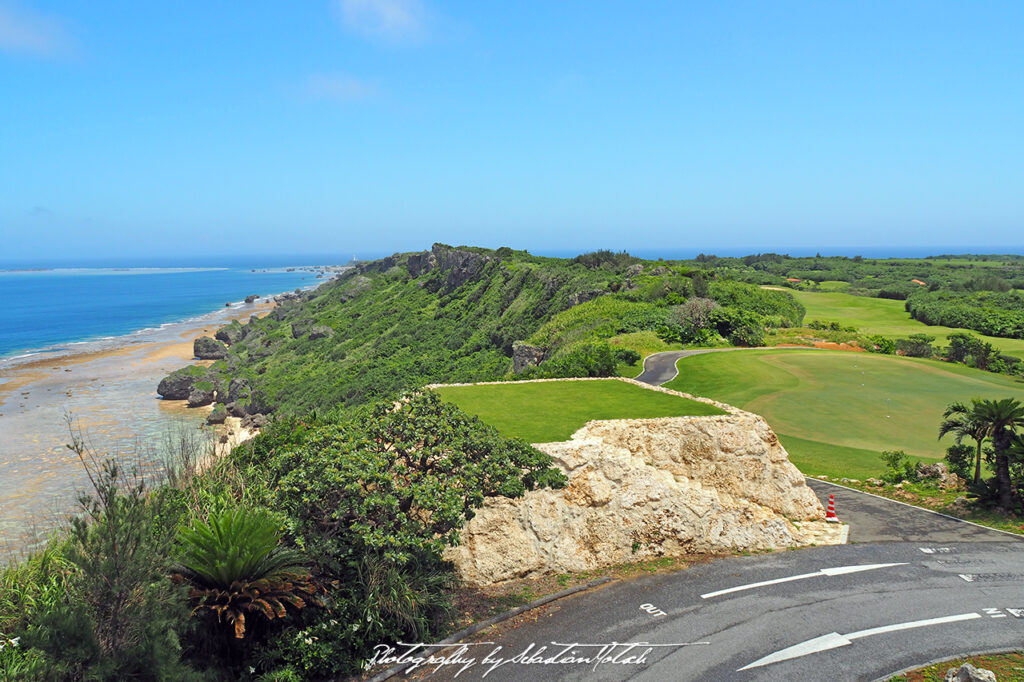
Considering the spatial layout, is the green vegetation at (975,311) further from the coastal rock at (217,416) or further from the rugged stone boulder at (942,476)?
the coastal rock at (217,416)

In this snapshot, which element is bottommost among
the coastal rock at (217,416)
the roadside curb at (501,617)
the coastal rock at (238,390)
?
the coastal rock at (217,416)

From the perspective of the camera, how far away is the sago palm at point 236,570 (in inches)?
401

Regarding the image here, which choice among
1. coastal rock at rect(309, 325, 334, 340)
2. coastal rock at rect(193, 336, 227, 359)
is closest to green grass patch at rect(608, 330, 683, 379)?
coastal rock at rect(309, 325, 334, 340)

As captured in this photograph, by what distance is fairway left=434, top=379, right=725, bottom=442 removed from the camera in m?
17.2

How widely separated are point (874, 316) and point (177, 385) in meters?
78.4

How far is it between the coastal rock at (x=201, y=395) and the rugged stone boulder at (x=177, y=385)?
65 centimetres

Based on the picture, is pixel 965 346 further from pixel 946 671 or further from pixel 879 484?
pixel 946 671

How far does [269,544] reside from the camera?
34.4 feet

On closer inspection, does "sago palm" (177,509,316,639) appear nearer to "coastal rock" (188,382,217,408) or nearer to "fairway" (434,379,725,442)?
"fairway" (434,379,725,442)

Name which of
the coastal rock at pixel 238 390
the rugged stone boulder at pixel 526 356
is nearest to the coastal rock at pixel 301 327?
the coastal rock at pixel 238 390

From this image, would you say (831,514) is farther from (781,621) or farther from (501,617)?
(501,617)

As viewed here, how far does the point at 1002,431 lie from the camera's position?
59.8 ft

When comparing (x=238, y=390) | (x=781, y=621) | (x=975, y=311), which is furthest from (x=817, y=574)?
(x=975, y=311)

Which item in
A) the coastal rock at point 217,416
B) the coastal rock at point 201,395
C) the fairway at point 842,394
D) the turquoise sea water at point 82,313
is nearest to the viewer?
the fairway at point 842,394
